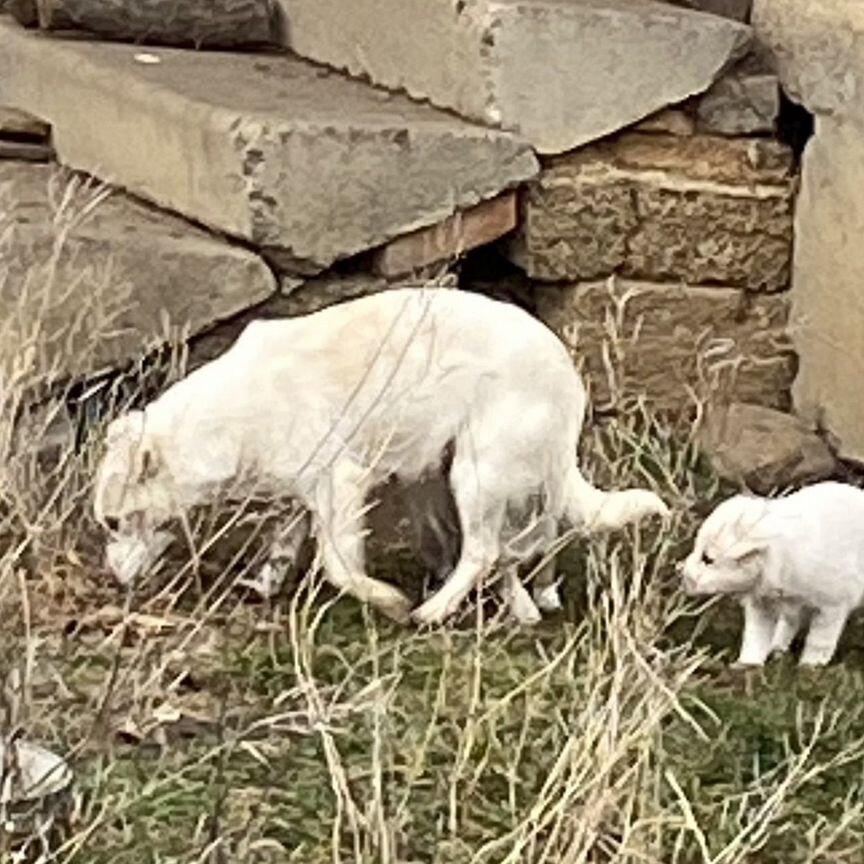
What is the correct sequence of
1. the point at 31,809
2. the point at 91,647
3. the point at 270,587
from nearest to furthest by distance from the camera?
the point at 31,809, the point at 91,647, the point at 270,587

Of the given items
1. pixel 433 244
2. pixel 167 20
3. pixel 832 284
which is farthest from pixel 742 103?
pixel 167 20

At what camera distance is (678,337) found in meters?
6.98

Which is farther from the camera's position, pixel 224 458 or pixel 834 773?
pixel 224 458

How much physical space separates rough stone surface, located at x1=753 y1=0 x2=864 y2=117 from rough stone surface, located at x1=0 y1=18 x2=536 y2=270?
2.49ft

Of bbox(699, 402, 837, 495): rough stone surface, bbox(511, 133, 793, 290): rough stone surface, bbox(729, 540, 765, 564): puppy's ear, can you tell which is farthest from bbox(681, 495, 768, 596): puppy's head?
bbox(511, 133, 793, 290): rough stone surface

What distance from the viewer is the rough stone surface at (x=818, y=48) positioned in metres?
6.59

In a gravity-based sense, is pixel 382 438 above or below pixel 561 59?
below

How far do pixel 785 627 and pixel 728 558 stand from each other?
27 cm

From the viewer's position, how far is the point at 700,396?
679cm

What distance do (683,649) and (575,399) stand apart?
103 centimetres

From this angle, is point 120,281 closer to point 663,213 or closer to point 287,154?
point 287,154

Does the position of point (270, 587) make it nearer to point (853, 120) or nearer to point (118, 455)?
point (118, 455)

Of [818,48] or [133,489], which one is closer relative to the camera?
[133,489]

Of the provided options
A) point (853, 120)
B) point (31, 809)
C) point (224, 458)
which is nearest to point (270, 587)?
point (224, 458)
